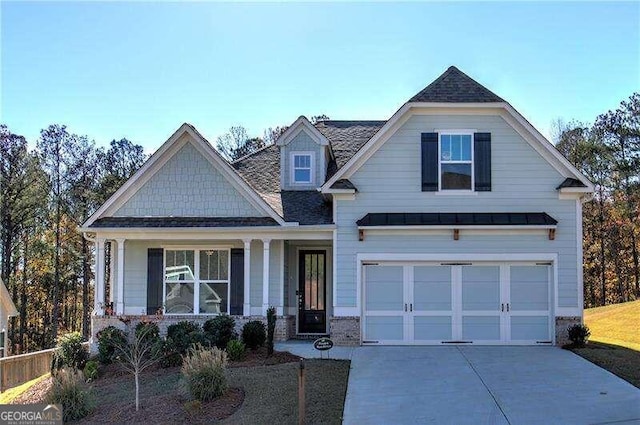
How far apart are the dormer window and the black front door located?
2.33m

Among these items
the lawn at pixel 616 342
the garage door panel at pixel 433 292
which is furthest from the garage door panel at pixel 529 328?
the garage door panel at pixel 433 292

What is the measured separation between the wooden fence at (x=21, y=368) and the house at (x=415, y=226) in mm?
3591

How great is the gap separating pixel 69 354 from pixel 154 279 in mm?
3208

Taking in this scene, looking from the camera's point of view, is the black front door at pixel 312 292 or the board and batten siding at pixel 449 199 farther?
the black front door at pixel 312 292

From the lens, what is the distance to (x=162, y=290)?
57.5ft

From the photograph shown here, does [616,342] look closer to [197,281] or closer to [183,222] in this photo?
[197,281]

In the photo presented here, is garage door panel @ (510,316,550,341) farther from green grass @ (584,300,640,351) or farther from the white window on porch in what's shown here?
Result: the white window on porch

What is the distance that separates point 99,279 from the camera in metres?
17.2

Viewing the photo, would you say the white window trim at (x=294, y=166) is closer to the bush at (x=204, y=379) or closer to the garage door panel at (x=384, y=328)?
the garage door panel at (x=384, y=328)

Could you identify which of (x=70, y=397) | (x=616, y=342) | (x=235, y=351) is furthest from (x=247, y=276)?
(x=616, y=342)

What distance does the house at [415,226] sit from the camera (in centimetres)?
1625

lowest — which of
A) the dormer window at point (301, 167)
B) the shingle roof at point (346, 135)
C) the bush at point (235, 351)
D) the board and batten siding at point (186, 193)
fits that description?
the bush at point (235, 351)

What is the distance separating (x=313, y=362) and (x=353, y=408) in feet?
10.3

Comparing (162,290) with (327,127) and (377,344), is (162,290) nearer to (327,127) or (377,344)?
(377,344)
